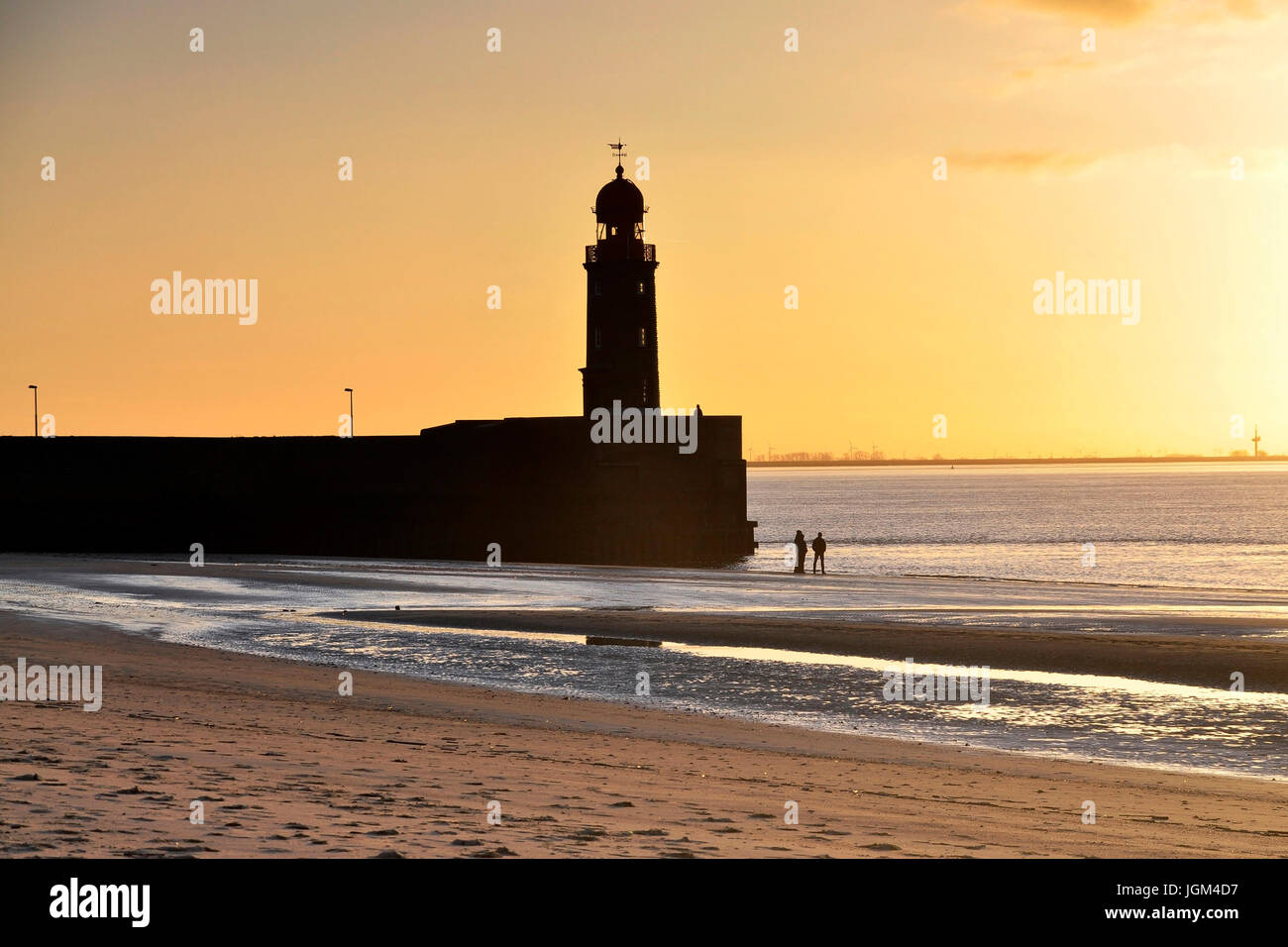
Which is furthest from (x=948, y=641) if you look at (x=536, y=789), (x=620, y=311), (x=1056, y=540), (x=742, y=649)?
(x=1056, y=540)

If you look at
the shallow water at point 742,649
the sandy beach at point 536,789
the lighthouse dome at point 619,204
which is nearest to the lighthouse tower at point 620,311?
the lighthouse dome at point 619,204

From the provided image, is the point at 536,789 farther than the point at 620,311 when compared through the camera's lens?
No

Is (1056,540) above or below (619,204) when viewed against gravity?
below

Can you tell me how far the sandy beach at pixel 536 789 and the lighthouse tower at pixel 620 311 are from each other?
147 ft

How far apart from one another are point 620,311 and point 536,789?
2018 inches

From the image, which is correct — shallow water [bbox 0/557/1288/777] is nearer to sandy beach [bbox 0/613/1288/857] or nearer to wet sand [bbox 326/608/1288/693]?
wet sand [bbox 326/608/1288/693]

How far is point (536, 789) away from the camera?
9727 mm

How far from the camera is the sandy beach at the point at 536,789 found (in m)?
7.59

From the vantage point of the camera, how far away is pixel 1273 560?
6612 cm

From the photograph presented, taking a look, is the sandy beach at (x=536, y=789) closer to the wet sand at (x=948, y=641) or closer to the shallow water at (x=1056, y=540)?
the wet sand at (x=948, y=641)

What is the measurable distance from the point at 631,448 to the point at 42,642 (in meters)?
38.1

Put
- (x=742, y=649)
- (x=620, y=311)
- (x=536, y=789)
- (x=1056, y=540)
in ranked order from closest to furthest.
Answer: (x=536, y=789) < (x=742, y=649) < (x=620, y=311) < (x=1056, y=540)

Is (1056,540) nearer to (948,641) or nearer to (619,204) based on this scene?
(619,204)
